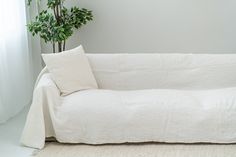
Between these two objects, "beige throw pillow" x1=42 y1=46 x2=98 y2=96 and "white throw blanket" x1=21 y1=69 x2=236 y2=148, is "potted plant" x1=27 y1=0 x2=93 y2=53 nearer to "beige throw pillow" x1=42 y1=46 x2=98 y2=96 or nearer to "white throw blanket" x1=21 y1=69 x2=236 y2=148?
"beige throw pillow" x1=42 y1=46 x2=98 y2=96

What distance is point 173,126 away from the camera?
2.81 m

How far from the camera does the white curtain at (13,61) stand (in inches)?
140

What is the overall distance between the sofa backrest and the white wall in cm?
102

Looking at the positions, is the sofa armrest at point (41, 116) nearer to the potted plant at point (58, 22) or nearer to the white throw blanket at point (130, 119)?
the white throw blanket at point (130, 119)

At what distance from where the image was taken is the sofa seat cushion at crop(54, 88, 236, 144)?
2.79 m

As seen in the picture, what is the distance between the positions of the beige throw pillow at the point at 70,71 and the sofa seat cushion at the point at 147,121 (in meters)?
0.28

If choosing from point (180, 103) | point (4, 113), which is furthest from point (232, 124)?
point (4, 113)

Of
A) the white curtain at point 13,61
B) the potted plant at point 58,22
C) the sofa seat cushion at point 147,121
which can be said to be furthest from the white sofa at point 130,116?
the potted plant at point 58,22

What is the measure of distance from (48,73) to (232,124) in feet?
5.25

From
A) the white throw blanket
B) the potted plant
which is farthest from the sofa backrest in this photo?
the potted plant

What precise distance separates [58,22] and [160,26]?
47.7 inches

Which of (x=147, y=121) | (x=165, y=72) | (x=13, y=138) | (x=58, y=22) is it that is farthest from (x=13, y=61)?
(x=147, y=121)

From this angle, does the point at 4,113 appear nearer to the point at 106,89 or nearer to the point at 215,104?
the point at 106,89

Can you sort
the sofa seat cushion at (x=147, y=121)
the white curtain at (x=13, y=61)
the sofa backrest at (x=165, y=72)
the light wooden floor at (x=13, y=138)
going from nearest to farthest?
the sofa seat cushion at (x=147, y=121) < the light wooden floor at (x=13, y=138) < the sofa backrest at (x=165, y=72) < the white curtain at (x=13, y=61)
